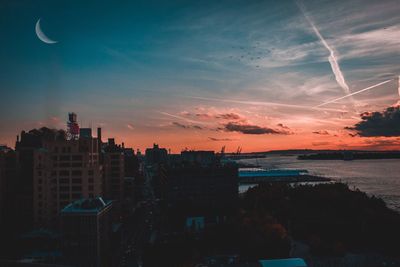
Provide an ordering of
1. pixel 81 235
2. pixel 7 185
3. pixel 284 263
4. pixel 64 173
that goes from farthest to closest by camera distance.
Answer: pixel 7 185 < pixel 64 173 < pixel 81 235 < pixel 284 263

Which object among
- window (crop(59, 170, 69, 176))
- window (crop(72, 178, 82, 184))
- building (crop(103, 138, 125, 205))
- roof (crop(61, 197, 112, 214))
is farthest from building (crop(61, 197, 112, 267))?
building (crop(103, 138, 125, 205))

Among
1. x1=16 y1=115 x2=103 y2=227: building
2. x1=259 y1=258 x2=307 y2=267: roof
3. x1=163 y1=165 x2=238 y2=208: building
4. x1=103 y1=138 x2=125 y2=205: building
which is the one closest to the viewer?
x1=259 y1=258 x2=307 y2=267: roof

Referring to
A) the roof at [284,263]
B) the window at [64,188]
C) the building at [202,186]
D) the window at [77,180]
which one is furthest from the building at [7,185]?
the roof at [284,263]

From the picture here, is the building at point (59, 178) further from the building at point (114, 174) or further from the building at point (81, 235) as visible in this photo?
the building at point (114, 174)

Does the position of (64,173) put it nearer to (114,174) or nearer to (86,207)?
(86,207)

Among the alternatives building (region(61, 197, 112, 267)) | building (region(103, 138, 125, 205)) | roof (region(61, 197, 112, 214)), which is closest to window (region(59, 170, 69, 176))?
roof (region(61, 197, 112, 214))

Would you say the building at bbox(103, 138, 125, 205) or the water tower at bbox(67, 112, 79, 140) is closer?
the water tower at bbox(67, 112, 79, 140)

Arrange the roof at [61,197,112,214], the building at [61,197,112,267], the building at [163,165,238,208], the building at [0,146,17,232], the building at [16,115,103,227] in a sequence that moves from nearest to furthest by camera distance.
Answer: the building at [61,197,112,267]
the roof at [61,197,112,214]
the building at [16,115,103,227]
the building at [0,146,17,232]
the building at [163,165,238,208]

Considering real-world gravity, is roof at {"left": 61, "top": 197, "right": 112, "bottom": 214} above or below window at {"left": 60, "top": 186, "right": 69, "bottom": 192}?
below

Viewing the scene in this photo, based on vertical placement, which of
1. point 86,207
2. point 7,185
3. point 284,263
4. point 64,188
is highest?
point 7,185

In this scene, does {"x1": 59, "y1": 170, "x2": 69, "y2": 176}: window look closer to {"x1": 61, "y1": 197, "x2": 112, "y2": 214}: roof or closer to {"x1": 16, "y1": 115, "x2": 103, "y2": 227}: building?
{"x1": 16, "y1": 115, "x2": 103, "y2": 227}: building

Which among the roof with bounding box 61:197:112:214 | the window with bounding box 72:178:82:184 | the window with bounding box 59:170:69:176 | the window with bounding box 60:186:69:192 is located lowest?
the roof with bounding box 61:197:112:214

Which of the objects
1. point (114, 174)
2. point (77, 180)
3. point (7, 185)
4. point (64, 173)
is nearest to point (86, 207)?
point (77, 180)

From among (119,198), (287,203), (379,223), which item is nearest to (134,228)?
(119,198)
